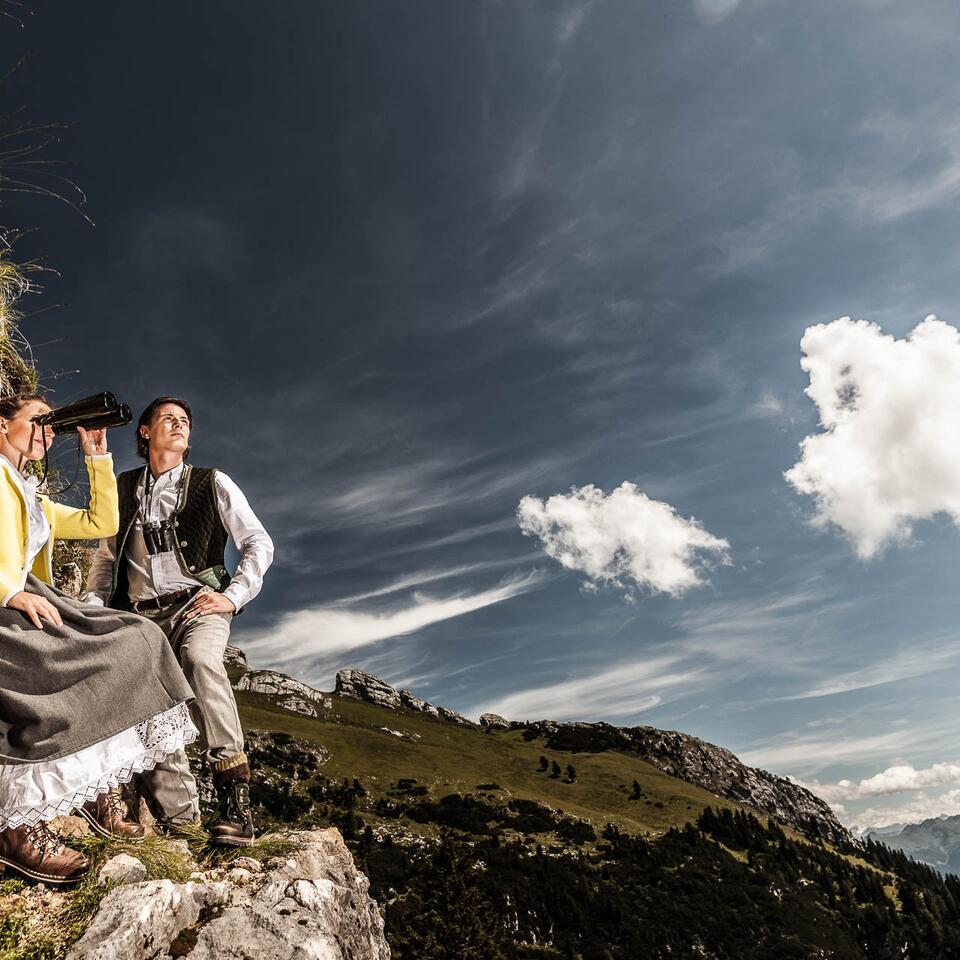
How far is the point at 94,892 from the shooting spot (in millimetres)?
4035

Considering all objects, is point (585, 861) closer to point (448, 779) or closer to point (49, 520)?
point (448, 779)

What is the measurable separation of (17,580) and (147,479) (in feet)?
6.15

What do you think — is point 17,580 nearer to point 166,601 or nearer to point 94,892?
point 166,601

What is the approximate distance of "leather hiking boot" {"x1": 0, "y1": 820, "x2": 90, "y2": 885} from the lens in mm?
3900

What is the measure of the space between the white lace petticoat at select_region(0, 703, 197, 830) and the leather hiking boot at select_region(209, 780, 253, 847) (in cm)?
65

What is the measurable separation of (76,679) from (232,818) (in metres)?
1.91

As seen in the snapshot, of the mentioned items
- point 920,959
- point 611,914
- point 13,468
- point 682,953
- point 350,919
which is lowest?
point 920,959

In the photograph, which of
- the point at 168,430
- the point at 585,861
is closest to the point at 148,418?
the point at 168,430

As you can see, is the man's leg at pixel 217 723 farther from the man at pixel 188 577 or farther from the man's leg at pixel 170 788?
the man's leg at pixel 170 788

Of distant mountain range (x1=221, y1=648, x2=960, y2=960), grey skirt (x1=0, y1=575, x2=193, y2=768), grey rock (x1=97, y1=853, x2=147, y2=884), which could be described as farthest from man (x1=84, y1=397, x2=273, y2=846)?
distant mountain range (x1=221, y1=648, x2=960, y2=960)

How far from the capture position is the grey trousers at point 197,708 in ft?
16.6

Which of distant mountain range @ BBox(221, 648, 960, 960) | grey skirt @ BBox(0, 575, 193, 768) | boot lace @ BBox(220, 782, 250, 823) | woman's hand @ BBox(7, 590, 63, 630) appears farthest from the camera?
distant mountain range @ BBox(221, 648, 960, 960)

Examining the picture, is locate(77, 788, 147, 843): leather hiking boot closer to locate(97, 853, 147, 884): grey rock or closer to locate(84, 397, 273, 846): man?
locate(97, 853, 147, 884): grey rock

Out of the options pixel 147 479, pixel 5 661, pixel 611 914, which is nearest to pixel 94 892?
pixel 5 661
